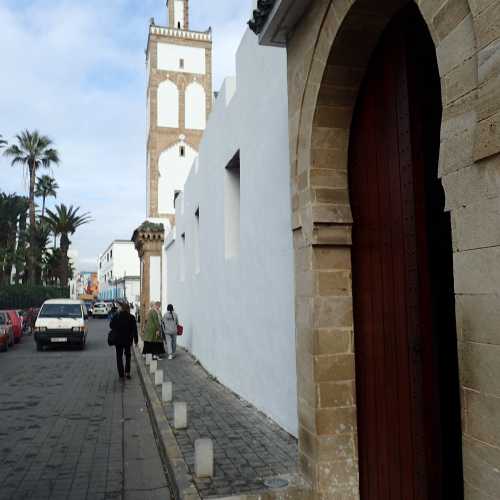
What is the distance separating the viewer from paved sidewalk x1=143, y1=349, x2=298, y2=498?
13.3 feet

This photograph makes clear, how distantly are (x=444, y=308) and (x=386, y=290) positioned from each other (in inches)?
19.4

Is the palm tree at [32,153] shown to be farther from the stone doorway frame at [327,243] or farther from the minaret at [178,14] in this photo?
the stone doorway frame at [327,243]

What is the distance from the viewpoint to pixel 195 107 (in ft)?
116

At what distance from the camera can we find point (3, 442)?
19.3 ft

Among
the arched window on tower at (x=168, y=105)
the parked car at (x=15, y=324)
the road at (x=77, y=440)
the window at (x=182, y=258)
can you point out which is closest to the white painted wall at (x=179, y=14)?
the arched window on tower at (x=168, y=105)

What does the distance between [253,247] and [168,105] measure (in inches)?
1181

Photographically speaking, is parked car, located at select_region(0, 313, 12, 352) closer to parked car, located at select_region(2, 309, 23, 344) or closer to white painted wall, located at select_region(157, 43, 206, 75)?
parked car, located at select_region(2, 309, 23, 344)

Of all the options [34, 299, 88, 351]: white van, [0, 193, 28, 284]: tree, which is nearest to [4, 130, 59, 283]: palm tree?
[0, 193, 28, 284]: tree

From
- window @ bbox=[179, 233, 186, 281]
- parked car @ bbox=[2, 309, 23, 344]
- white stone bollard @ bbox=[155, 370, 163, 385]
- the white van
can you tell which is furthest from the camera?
parked car @ bbox=[2, 309, 23, 344]

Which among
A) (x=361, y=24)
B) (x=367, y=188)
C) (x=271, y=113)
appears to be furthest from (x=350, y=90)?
(x=271, y=113)

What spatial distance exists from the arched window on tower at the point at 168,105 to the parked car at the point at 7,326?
19559 millimetres

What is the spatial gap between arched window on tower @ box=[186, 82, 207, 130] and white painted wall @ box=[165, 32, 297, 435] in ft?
82.4

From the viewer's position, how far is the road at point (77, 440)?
14.7 ft

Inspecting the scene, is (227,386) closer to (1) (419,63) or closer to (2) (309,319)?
(2) (309,319)
